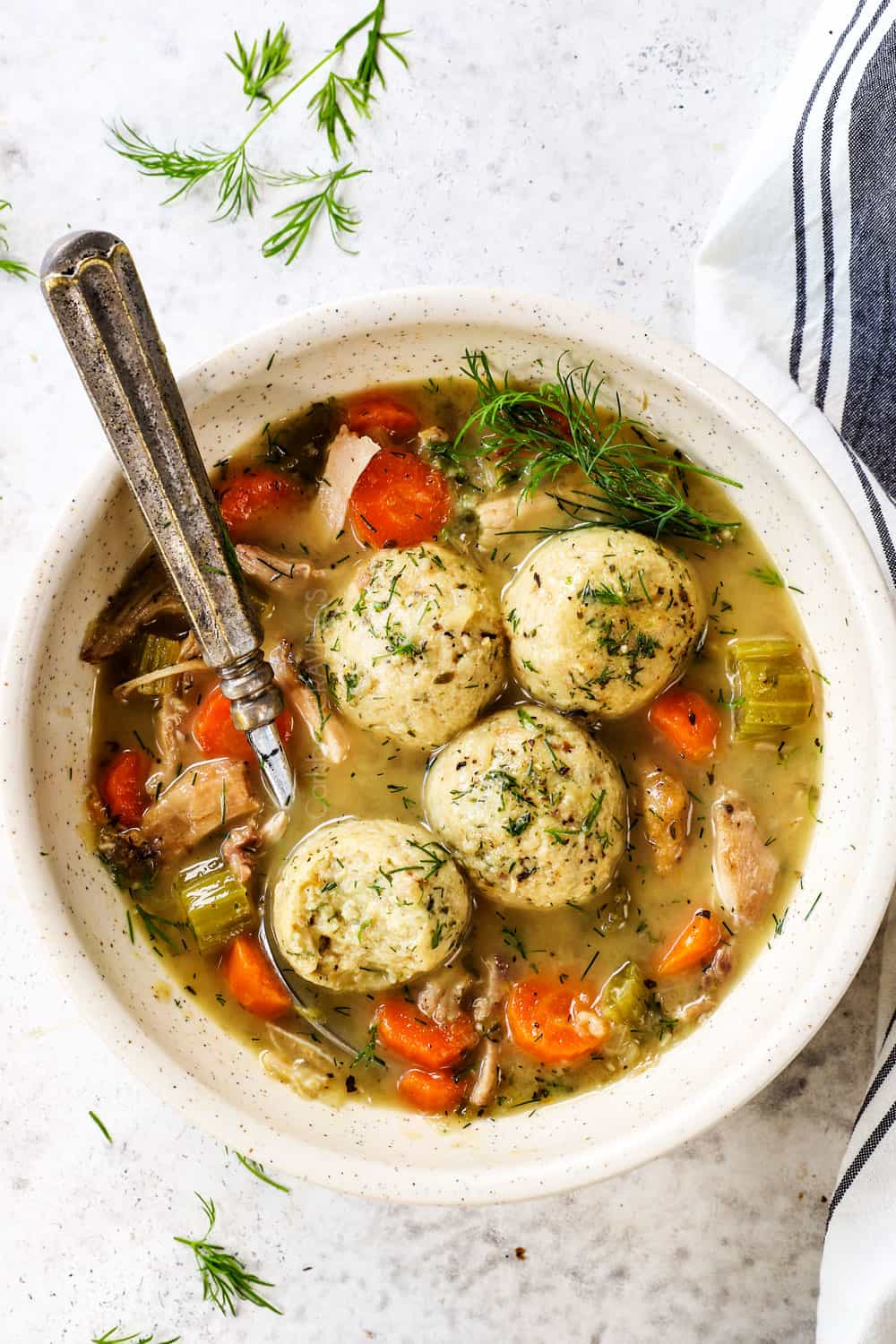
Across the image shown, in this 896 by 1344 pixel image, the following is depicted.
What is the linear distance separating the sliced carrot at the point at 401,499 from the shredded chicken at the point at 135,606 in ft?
1.58

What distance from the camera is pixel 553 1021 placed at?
2.70 m

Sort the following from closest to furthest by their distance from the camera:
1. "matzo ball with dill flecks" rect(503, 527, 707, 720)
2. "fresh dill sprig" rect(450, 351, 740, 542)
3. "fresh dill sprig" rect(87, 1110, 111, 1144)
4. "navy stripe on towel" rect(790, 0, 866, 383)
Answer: "matzo ball with dill flecks" rect(503, 527, 707, 720) < "fresh dill sprig" rect(450, 351, 740, 542) < "navy stripe on towel" rect(790, 0, 866, 383) < "fresh dill sprig" rect(87, 1110, 111, 1144)

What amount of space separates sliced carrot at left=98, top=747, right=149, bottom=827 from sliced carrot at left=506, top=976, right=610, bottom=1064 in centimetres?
99

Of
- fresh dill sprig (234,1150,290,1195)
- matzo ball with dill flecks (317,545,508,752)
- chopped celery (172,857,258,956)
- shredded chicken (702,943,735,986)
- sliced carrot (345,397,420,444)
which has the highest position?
sliced carrot (345,397,420,444)

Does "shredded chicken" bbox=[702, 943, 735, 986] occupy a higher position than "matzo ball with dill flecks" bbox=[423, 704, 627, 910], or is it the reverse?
"matzo ball with dill flecks" bbox=[423, 704, 627, 910]

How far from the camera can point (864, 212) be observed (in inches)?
111

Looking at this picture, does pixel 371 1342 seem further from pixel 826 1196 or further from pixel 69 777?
pixel 69 777

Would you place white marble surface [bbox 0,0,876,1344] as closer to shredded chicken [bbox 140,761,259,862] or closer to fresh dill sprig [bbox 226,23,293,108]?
fresh dill sprig [bbox 226,23,293,108]

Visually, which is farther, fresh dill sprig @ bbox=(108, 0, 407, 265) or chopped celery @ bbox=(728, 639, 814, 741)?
fresh dill sprig @ bbox=(108, 0, 407, 265)

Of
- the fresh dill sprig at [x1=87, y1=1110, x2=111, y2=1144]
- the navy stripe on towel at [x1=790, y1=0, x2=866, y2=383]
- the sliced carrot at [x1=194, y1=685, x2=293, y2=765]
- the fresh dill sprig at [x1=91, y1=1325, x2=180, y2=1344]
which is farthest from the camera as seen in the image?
the fresh dill sprig at [x1=91, y1=1325, x2=180, y2=1344]

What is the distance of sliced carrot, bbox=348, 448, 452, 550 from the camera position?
270 centimetres

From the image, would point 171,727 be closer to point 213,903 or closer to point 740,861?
point 213,903

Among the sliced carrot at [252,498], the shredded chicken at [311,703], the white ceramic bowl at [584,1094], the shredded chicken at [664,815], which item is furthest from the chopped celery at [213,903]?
the shredded chicken at [664,815]

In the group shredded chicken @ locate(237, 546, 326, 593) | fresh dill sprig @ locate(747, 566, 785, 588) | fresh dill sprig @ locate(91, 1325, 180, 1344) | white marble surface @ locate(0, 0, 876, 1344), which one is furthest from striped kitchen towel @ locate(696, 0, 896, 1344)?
fresh dill sprig @ locate(91, 1325, 180, 1344)
